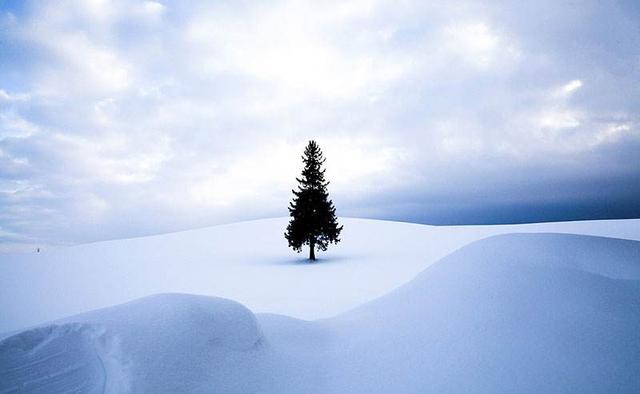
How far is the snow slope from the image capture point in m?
10.7

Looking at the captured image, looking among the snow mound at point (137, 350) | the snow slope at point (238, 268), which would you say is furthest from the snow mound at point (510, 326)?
the snow slope at point (238, 268)

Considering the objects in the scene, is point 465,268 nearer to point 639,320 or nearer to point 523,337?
point 523,337

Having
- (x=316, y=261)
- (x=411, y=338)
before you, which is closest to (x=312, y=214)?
(x=316, y=261)

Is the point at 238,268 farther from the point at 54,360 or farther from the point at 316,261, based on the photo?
the point at 54,360

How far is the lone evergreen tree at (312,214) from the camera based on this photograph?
66.9 feet

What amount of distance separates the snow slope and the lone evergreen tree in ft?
4.32

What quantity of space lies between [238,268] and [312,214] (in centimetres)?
610

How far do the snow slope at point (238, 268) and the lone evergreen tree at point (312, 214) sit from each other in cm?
132

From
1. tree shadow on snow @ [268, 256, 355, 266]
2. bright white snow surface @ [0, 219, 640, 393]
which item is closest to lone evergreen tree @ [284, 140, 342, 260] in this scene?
tree shadow on snow @ [268, 256, 355, 266]

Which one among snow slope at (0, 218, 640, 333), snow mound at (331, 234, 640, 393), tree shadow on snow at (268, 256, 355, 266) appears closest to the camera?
snow mound at (331, 234, 640, 393)

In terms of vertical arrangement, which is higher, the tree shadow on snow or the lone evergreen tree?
the lone evergreen tree

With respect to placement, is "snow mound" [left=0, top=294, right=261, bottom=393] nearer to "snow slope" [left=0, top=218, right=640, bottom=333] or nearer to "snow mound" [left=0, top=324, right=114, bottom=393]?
"snow mound" [left=0, top=324, right=114, bottom=393]

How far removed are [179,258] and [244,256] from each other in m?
4.40

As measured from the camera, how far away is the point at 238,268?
1708 centimetres
